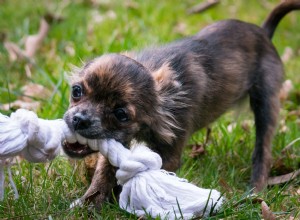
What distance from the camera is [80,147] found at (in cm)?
387

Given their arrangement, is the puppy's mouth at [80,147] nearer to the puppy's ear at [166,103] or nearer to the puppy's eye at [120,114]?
the puppy's eye at [120,114]

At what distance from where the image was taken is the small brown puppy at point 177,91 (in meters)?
3.82

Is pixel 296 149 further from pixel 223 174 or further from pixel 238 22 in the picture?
pixel 238 22

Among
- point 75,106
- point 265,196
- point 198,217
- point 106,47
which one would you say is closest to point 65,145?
point 75,106

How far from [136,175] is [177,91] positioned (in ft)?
3.11

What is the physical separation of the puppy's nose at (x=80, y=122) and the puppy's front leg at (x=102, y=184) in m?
0.50

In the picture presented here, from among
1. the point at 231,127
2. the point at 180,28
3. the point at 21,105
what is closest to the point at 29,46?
the point at 21,105

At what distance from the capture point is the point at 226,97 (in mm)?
5012

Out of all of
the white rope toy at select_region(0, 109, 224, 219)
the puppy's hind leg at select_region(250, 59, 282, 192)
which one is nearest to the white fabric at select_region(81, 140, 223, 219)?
the white rope toy at select_region(0, 109, 224, 219)

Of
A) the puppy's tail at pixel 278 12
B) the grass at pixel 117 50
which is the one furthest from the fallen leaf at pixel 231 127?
the puppy's tail at pixel 278 12

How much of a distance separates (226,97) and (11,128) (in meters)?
2.19

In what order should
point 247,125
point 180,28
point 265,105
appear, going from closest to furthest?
1. point 265,105
2. point 247,125
3. point 180,28

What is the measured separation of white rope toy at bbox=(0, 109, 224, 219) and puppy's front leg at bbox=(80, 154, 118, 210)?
35 cm

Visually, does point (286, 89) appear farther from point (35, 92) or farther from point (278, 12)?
point (35, 92)
